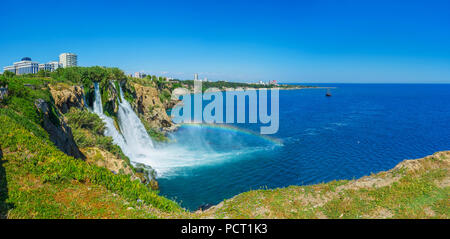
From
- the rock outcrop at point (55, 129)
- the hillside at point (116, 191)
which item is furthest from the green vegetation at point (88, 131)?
the rock outcrop at point (55, 129)

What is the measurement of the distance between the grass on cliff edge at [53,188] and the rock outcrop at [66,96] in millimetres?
11969

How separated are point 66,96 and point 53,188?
17.7 metres

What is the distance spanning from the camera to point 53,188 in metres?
7.46

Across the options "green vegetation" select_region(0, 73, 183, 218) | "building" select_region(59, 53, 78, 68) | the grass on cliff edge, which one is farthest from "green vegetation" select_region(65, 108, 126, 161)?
"building" select_region(59, 53, 78, 68)

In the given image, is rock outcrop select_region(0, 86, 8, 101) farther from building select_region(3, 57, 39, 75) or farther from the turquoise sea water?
building select_region(3, 57, 39, 75)

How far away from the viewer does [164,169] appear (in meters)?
25.5

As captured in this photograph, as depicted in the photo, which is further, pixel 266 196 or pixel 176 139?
pixel 176 139

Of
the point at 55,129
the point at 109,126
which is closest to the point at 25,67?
the point at 109,126

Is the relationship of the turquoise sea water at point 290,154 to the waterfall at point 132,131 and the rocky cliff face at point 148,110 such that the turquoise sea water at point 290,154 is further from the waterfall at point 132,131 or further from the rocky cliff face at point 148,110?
the waterfall at point 132,131

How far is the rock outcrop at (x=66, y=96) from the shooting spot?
2071 centimetres
